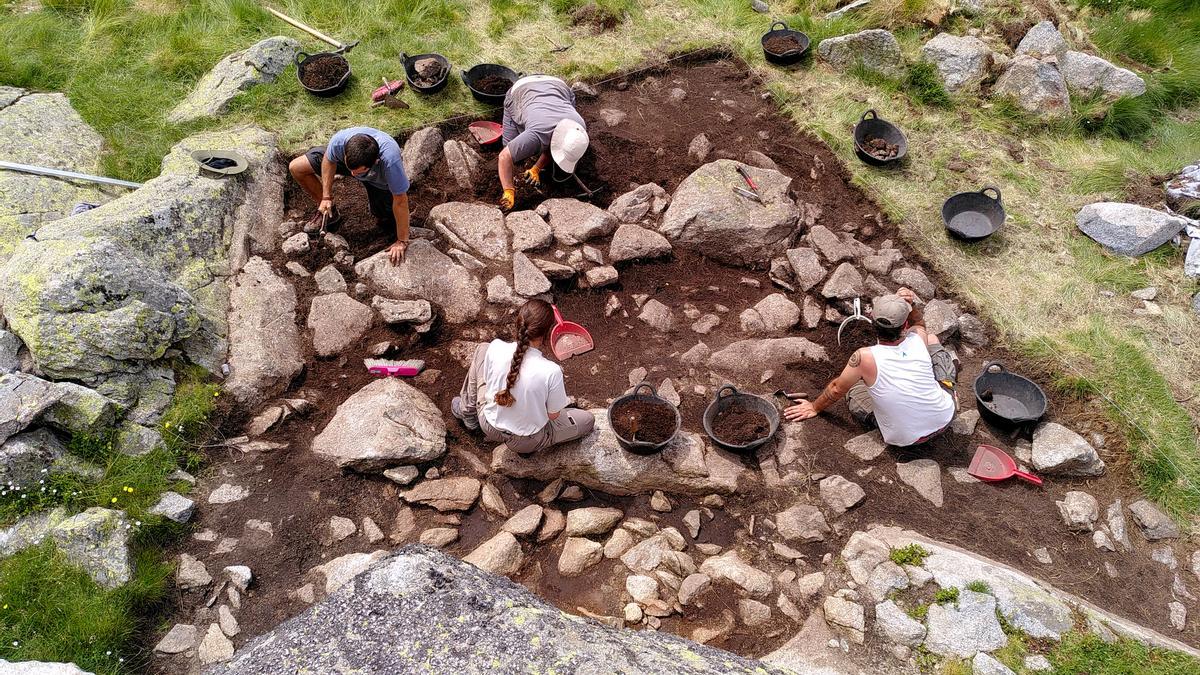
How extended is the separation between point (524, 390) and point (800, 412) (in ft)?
7.53

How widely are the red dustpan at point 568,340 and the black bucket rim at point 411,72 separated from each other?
3.38m

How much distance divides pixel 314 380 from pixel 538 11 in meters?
5.88

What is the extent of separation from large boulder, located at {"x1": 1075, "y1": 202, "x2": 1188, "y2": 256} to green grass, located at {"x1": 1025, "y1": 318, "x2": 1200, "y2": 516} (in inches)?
42.8

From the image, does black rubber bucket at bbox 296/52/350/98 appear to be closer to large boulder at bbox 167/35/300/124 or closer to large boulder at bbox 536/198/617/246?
large boulder at bbox 167/35/300/124

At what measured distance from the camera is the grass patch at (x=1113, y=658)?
3.75 metres

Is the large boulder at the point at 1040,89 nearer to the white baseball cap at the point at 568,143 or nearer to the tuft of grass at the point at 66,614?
the white baseball cap at the point at 568,143

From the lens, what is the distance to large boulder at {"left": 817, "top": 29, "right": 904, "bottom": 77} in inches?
315

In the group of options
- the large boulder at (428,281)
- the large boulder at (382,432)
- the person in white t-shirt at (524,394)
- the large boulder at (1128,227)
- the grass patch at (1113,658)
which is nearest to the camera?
the grass patch at (1113,658)

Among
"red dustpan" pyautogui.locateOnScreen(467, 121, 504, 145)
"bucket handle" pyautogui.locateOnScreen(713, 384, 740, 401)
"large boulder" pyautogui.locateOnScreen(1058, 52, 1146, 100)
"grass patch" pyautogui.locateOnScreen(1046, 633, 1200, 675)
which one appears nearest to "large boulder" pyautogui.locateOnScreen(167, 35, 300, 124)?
"red dustpan" pyautogui.locateOnScreen(467, 121, 504, 145)

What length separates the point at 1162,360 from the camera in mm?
5566

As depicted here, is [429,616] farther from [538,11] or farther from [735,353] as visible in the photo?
[538,11]

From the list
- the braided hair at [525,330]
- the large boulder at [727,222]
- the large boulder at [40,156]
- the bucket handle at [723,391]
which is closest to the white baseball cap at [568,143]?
the large boulder at [727,222]

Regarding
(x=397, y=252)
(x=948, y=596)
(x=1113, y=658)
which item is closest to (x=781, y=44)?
(x=397, y=252)

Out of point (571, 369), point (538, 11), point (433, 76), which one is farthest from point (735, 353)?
point (538, 11)
